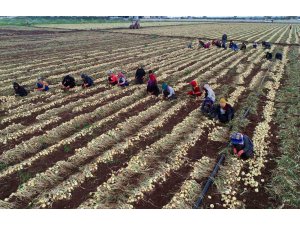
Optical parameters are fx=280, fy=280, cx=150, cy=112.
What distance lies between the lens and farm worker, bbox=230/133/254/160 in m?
8.91

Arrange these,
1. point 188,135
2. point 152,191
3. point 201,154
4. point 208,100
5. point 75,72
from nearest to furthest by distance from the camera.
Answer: point 152,191 < point 201,154 < point 188,135 < point 208,100 < point 75,72

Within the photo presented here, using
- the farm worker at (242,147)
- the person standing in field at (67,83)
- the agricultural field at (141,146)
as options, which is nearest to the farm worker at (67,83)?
the person standing in field at (67,83)

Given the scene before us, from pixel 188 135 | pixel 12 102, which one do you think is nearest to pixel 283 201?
pixel 188 135

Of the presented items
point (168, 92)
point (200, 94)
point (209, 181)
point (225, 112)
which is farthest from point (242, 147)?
point (168, 92)

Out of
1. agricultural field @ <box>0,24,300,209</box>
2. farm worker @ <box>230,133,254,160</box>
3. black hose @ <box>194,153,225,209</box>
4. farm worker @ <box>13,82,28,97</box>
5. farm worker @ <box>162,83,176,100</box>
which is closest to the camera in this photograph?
black hose @ <box>194,153,225,209</box>

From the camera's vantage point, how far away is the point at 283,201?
7172 millimetres

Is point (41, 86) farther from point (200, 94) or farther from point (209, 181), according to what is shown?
point (209, 181)

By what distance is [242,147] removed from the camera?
29.7 feet

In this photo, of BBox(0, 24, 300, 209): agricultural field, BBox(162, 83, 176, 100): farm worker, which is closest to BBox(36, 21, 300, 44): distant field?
BBox(0, 24, 300, 209): agricultural field

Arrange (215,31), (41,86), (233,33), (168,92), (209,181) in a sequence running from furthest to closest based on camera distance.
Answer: (215,31) < (233,33) < (41,86) < (168,92) < (209,181)

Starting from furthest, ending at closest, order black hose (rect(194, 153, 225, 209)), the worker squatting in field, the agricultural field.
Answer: the worker squatting in field < the agricultural field < black hose (rect(194, 153, 225, 209))

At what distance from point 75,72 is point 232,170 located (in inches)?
583

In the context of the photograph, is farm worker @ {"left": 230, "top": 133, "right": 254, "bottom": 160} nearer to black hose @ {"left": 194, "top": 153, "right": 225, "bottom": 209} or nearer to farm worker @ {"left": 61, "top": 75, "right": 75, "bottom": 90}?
black hose @ {"left": 194, "top": 153, "right": 225, "bottom": 209}

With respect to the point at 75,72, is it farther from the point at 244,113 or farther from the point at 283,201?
the point at 283,201
